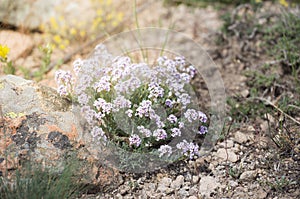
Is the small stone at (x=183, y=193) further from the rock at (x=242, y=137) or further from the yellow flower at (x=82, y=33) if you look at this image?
the yellow flower at (x=82, y=33)

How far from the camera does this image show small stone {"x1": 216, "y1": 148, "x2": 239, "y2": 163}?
3.43 m

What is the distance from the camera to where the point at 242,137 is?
3.63 m

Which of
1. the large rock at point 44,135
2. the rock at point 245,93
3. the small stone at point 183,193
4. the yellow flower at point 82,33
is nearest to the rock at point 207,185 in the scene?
the small stone at point 183,193

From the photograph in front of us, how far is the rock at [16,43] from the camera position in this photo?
4.68m

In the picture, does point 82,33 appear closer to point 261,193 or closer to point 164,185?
point 164,185

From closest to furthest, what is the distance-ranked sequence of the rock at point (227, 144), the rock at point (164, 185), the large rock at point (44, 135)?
the large rock at point (44, 135)
the rock at point (164, 185)
the rock at point (227, 144)

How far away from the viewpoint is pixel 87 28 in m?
5.20

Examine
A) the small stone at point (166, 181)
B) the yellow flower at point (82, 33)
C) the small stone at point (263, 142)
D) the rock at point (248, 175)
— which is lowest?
the small stone at point (166, 181)

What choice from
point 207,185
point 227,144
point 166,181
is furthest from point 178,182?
point 227,144

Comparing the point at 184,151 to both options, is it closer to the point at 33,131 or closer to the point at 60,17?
the point at 33,131

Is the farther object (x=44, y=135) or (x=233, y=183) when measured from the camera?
(x=233, y=183)

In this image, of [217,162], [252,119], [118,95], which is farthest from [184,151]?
[252,119]

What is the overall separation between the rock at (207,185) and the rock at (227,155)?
274 mm

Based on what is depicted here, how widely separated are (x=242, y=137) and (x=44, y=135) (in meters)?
1.68
